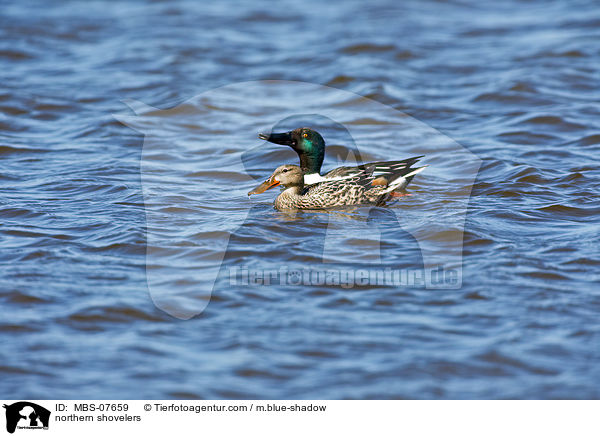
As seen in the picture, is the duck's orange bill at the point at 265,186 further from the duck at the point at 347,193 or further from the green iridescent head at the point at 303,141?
the green iridescent head at the point at 303,141

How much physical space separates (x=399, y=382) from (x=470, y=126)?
7191mm

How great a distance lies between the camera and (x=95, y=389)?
5.05m

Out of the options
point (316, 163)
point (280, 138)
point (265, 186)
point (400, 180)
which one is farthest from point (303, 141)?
point (400, 180)

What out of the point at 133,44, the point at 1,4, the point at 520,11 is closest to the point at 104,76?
the point at 133,44

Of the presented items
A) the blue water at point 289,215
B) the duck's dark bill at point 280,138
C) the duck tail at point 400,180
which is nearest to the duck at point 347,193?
the duck tail at point 400,180

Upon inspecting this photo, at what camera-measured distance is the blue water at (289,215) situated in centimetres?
532

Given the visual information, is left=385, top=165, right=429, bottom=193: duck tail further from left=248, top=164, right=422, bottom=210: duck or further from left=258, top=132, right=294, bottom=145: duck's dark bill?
left=258, top=132, right=294, bottom=145: duck's dark bill
